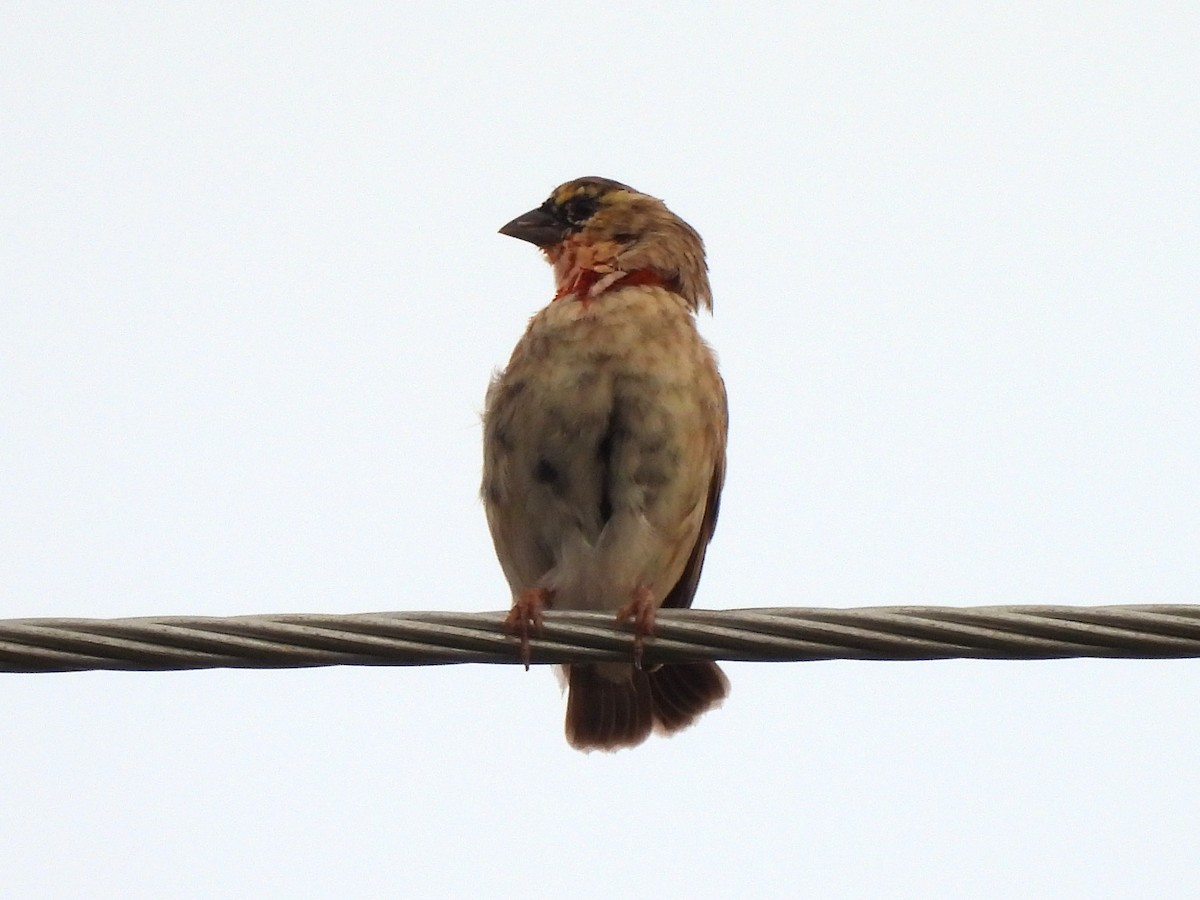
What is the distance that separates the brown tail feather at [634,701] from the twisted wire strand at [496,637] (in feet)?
7.02

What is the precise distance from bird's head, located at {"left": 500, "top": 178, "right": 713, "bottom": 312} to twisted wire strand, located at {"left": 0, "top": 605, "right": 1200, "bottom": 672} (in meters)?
2.35

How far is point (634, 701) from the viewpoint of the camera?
6.01 metres

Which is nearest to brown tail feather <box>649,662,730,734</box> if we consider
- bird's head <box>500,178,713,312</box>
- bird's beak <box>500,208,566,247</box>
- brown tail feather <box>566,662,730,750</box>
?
brown tail feather <box>566,662,730,750</box>

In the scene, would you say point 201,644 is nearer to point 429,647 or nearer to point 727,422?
point 429,647

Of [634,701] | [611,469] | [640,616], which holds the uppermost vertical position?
[611,469]

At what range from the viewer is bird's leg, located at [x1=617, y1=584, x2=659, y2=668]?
3988 mm

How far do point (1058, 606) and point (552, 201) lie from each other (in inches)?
135

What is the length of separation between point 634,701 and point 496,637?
2299mm

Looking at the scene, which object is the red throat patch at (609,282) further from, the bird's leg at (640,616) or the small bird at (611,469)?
the bird's leg at (640,616)

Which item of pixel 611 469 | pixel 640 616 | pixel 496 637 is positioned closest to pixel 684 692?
pixel 611 469

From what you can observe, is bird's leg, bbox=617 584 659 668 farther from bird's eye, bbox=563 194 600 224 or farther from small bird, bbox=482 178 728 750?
bird's eye, bbox=563 194 600 224

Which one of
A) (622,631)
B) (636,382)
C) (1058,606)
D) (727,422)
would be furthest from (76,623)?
(727,422)

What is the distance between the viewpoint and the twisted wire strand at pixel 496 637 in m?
3.49

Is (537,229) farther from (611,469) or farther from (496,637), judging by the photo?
(496,637)
